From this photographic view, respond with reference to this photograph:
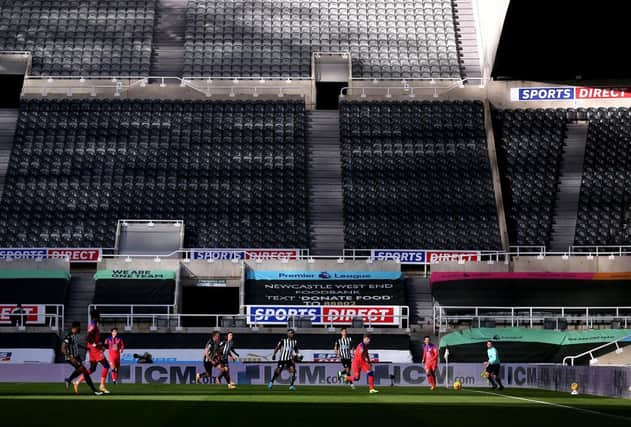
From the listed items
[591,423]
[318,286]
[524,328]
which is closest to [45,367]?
[318,286]

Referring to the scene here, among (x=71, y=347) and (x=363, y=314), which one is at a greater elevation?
(x=363, y=314)

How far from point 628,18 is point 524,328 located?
54.6ft

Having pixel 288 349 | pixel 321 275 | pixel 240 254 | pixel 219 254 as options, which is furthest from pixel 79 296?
pixel 288 349

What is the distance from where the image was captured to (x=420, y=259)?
145 feet

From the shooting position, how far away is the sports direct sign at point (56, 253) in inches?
1721

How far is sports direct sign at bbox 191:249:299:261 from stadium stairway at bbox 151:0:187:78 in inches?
564

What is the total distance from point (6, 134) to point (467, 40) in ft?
78.3

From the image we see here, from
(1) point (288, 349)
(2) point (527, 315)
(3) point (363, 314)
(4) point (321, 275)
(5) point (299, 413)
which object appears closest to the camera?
(5) point (299, 413)

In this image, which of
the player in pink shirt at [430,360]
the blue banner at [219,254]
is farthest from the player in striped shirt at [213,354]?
the blue banner at [219,254]

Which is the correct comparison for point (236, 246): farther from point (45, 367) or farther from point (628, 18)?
point (628, 18)

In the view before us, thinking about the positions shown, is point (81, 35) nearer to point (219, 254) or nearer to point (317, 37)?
point (317, 37)

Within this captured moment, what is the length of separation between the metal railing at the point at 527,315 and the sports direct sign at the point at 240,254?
657 centimetres

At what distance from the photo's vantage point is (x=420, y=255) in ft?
145

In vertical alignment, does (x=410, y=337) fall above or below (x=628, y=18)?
below
